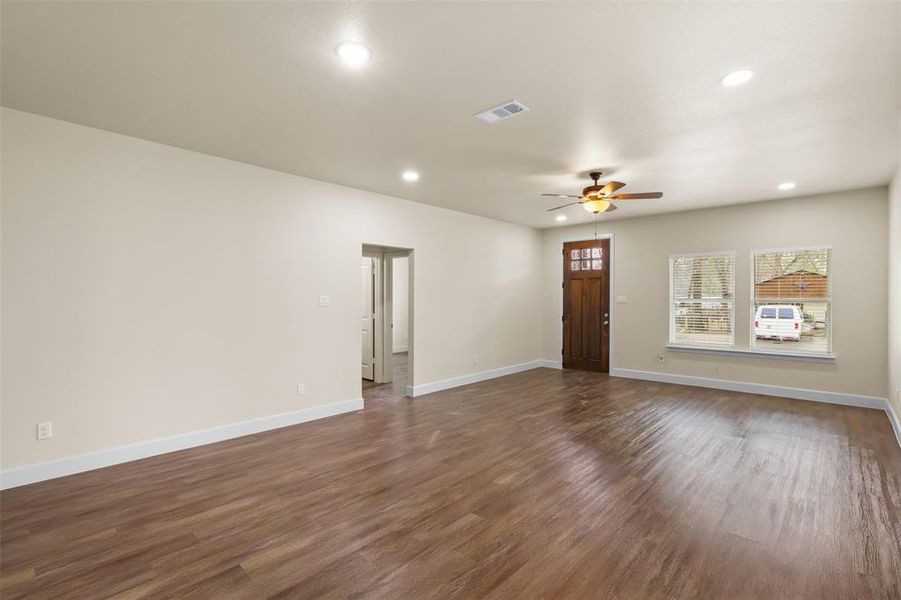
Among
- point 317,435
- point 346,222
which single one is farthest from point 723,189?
point 317,435

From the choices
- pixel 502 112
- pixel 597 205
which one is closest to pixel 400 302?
pixel 597 205

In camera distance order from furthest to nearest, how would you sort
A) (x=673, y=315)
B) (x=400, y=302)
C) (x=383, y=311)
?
(x=400, y=302) < (x=673, y=315) < (x=383, y=311)

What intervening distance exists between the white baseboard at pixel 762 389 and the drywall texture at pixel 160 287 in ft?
15.7

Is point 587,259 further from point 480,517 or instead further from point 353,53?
point 353,53

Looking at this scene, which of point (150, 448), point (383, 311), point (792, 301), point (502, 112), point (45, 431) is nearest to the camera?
point (502, 112)

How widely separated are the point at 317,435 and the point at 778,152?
5292 millimetres

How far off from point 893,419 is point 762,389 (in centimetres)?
156

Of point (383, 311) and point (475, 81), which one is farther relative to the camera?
point (383, 311)

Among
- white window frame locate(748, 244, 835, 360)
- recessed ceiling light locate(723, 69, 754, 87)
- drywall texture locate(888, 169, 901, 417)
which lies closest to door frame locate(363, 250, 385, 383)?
recessed ceiling light locate(723, 69, 754, 87)

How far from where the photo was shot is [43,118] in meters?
3.19

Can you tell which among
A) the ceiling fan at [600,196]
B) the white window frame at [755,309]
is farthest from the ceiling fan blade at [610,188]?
the white window frame at [755,309]

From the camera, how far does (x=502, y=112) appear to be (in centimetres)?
309

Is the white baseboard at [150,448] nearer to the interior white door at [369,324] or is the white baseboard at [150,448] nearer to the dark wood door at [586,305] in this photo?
the interior white door at [369,324]

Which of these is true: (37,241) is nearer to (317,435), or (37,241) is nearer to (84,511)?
(84,511)
